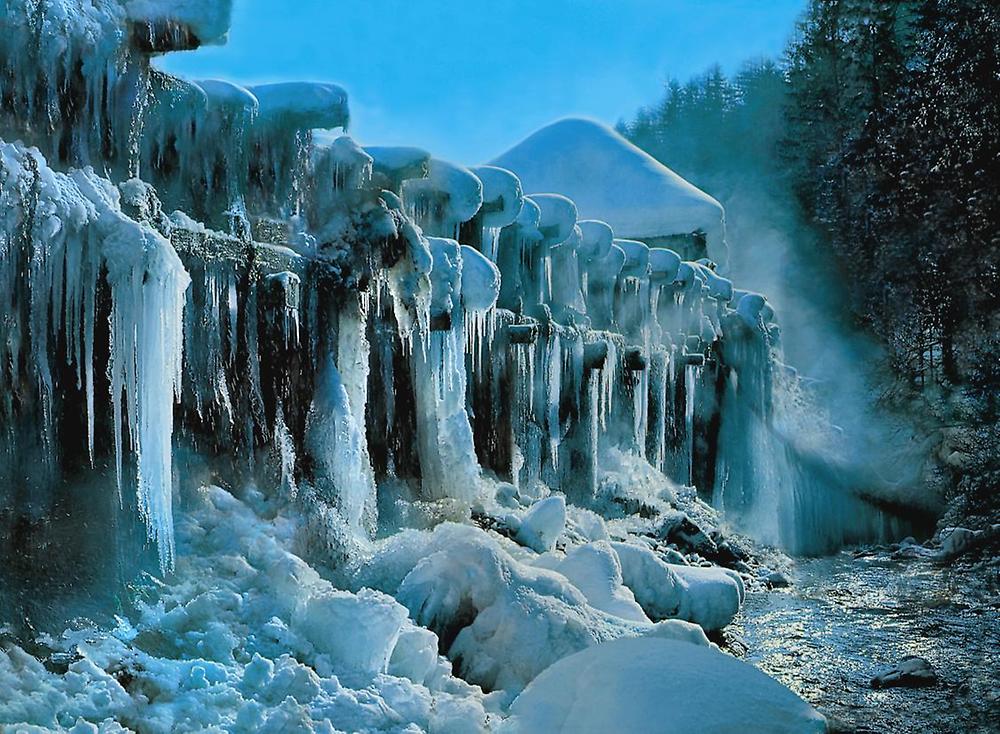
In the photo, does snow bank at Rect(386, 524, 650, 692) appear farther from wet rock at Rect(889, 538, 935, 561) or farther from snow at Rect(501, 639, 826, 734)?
wet rock at Rect(889, 538, 935, 561)

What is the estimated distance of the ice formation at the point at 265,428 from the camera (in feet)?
14.5

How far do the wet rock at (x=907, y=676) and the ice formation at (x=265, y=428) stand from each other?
154cm

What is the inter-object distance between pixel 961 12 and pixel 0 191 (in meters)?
12.3

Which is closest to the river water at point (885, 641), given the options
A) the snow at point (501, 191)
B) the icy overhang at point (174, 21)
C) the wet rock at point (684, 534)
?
the wet rock at point (684, 534)

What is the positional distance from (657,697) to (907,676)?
4077 millimetres

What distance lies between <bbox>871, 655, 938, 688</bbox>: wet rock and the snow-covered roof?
38.4 feet

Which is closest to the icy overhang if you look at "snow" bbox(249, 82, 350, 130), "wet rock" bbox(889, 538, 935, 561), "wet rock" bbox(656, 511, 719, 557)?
"snow" bbox(249, 82, 350, 130)

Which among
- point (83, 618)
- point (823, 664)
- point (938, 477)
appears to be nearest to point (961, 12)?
point (823, 664)

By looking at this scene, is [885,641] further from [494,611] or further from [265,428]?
[265,428]

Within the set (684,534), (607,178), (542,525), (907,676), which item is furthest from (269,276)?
(607,178)

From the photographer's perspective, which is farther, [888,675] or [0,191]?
[888,675]

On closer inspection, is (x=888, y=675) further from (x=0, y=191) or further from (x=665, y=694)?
(x=0, y=191)

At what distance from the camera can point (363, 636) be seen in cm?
469

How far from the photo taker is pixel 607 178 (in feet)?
58.7
